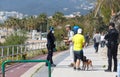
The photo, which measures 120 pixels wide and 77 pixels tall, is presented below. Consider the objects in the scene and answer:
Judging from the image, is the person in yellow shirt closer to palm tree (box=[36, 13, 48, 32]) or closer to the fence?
the fence

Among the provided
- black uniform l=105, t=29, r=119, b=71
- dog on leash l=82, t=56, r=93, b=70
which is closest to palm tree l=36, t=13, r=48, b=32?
dog on leash l=82, t=56, r=93, b=70

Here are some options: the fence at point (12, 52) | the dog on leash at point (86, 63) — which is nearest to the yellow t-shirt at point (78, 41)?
the dog on leash at point (86, 63)

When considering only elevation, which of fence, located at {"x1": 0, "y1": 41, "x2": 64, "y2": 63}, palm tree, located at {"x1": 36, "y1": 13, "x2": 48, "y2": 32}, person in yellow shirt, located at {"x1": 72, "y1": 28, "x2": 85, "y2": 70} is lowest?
fence, located at {"x1": 0, "y1": 41, "x2": 64, "y2": 63}

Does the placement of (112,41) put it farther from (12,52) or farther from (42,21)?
(42,21)

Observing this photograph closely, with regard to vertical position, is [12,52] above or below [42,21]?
below

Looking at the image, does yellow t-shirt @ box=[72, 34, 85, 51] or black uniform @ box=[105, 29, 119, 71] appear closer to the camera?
black uniform @ box=[105, 29, 119, 71]

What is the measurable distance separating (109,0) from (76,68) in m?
9.35

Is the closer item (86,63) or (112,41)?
(112,41)

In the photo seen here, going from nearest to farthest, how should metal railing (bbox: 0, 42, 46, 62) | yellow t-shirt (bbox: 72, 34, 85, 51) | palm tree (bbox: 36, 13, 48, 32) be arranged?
yellow t-shirt (bbox: 72, 34, 85, 51) < metal railing (bbox: 0, 42, 46, 62) < palm tree (bbox: 36, 13, 48, 32)

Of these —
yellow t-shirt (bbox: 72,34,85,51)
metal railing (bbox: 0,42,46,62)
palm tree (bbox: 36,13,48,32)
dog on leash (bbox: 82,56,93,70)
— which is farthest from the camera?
palm tree (bbox: 36,13,48,32)

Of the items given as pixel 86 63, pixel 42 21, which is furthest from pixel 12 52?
pixel 42 21

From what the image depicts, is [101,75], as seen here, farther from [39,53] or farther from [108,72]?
[39,53]

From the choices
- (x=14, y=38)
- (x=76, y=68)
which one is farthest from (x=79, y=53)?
(x=14, y=38)

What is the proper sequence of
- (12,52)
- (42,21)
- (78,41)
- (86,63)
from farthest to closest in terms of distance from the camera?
(42,21)
(12,52)
(86,63)
(78,41)
